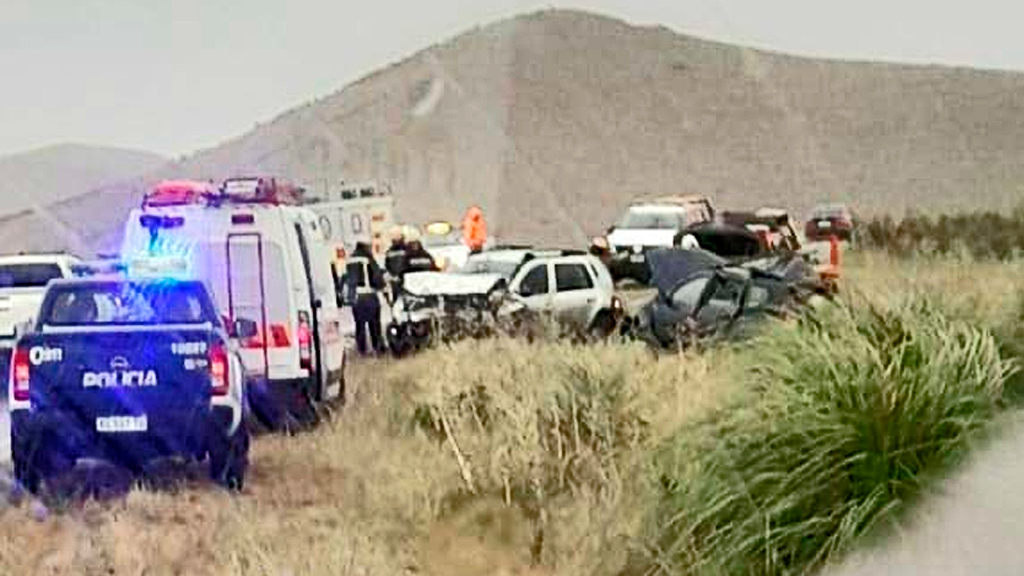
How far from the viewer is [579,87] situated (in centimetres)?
6359

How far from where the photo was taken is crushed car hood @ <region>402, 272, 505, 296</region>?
24.5 metres

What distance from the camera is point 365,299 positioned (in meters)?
24.2

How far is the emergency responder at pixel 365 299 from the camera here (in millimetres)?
24062

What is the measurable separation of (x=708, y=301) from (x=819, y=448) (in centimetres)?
1040

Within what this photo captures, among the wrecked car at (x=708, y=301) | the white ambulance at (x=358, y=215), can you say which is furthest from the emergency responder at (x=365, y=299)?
the white ambulance at (x=358, y=215)

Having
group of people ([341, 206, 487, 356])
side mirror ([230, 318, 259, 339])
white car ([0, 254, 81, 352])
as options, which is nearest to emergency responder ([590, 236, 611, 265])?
group of people ([341, 206, 487, 356])

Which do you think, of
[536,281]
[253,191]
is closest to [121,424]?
[253,191]

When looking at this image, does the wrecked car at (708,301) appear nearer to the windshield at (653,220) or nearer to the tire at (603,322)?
the tire at (603,322)

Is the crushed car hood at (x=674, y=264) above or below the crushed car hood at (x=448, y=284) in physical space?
above

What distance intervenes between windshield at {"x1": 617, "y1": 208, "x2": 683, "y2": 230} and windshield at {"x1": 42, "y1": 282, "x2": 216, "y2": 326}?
24264 millimetres

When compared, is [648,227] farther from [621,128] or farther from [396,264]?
[621,128]

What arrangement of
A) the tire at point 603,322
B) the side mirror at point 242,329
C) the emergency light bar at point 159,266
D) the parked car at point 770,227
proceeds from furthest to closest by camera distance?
the parked car at point 770,227, the tire at point 603,322, the emergency light bar at point 159,266, the side mirror at point 242,329

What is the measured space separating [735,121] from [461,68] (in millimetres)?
12887

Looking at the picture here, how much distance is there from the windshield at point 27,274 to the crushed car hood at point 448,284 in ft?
16.1
